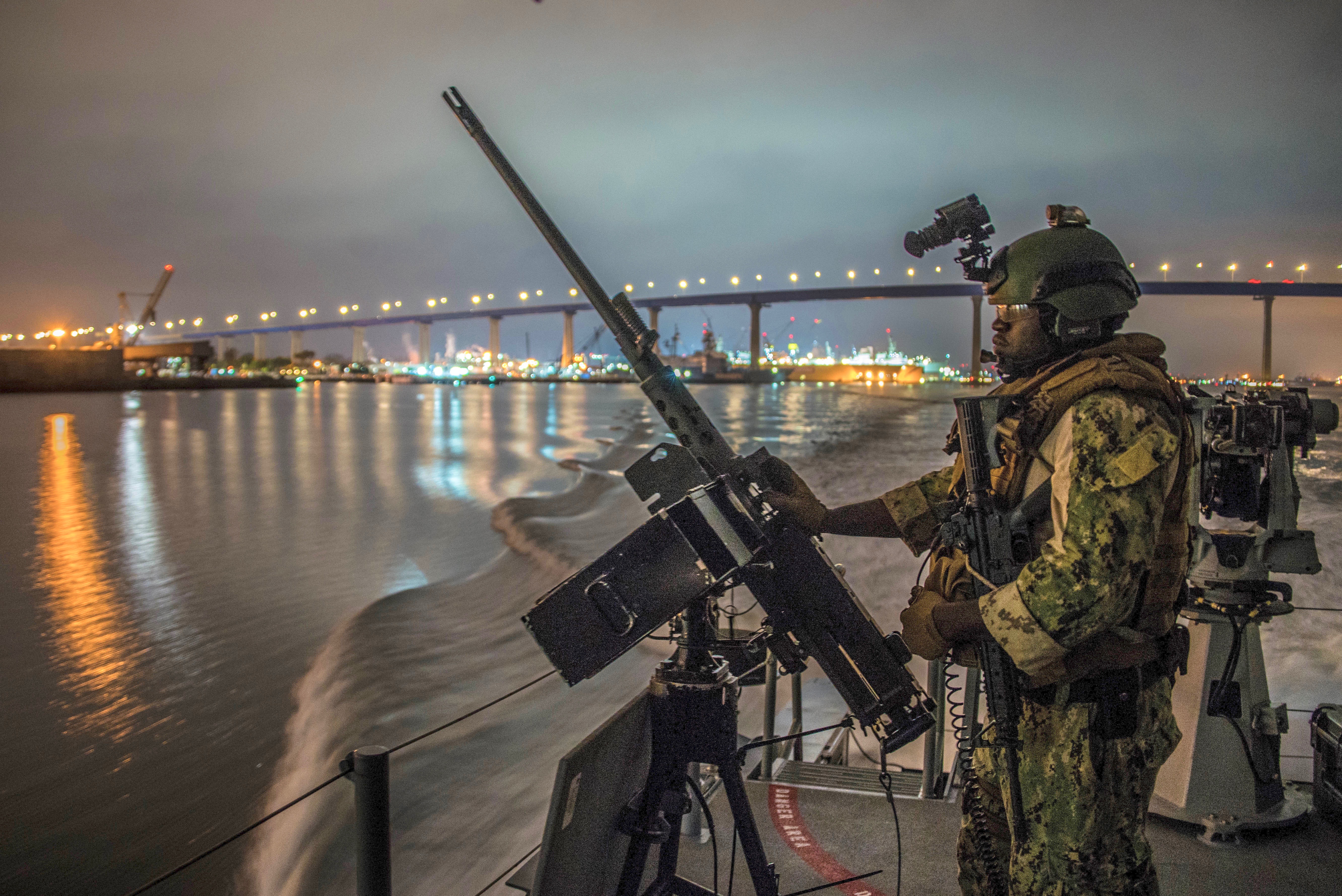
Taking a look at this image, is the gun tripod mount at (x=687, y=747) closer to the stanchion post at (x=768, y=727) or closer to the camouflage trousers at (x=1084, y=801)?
the camouflage trousers at (x=1084, y=801)

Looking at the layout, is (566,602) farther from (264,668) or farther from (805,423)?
(805,423)

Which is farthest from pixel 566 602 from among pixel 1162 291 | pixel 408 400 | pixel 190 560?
pixel 408 400

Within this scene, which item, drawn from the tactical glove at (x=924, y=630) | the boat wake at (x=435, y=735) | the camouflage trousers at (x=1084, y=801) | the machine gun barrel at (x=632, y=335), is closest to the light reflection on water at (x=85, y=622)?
the boat wake at (x=435, y=735)

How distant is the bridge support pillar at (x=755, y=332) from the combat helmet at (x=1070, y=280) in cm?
11937

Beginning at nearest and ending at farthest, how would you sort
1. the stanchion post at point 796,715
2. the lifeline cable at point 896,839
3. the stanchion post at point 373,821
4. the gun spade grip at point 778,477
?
the stanchion post at point 373,821 → the gun spade grip at point 778,477 → the lifeline cable at point 896,839 → the stanchion post at point 796,715

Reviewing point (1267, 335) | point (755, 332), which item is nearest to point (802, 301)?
point (755, 332)

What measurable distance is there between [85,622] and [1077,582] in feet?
60.3

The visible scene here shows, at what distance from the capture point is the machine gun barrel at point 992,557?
7.16ft

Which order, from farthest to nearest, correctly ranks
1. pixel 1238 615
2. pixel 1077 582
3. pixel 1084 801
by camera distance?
1. pixel 1238 615
2. pixel 1084 801
3. pixel 1077 582

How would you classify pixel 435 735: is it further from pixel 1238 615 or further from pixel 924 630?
pixel 924 630

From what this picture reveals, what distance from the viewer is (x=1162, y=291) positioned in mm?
A: 85625

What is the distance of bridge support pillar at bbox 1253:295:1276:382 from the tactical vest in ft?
165

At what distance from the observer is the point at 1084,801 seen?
214cm

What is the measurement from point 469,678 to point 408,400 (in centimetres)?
10897
